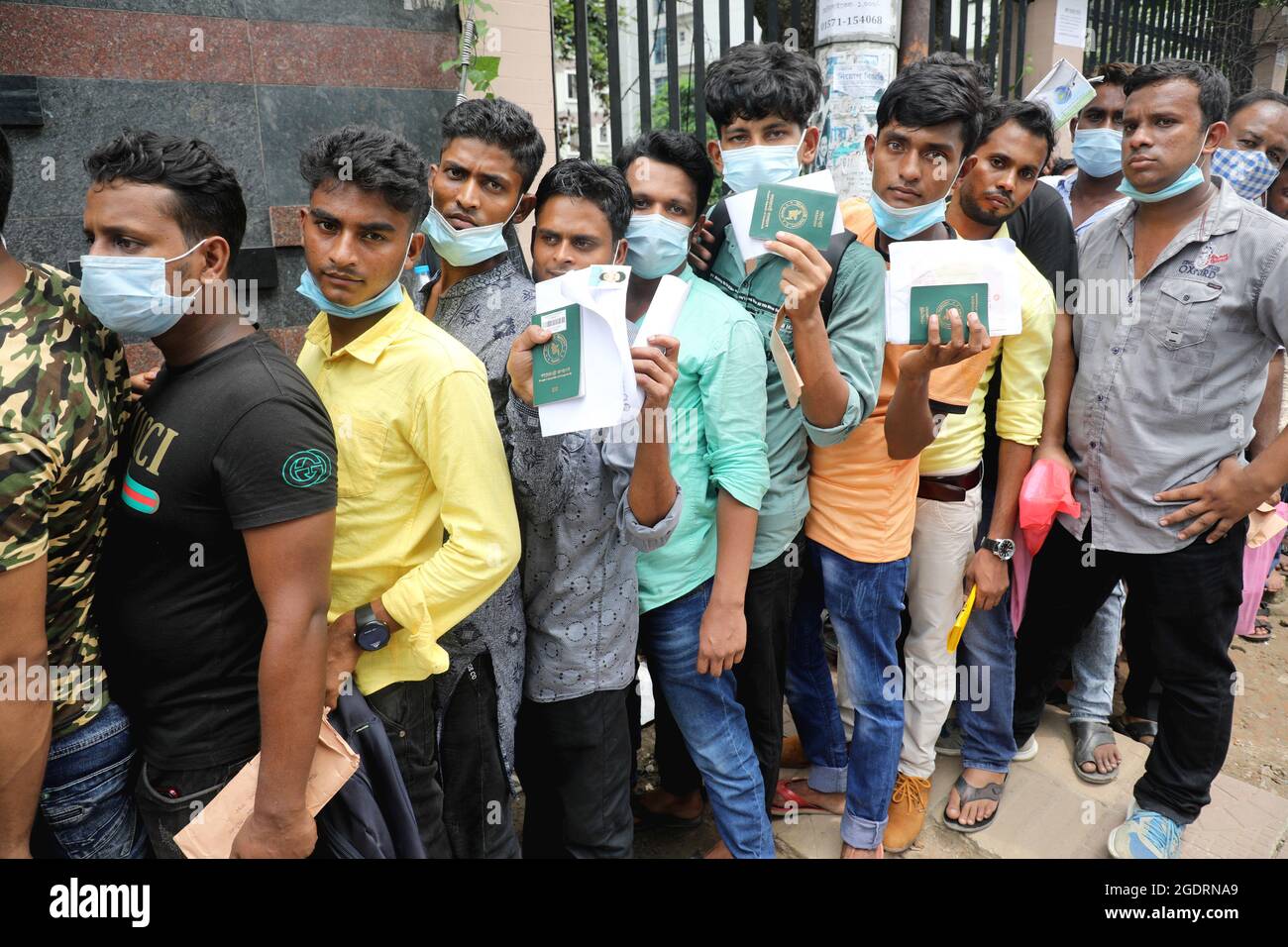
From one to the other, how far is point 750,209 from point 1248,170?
3332 mm

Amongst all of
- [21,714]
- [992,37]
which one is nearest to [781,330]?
[21,714]

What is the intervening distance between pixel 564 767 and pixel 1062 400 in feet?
6.84

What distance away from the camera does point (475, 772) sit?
214 cm

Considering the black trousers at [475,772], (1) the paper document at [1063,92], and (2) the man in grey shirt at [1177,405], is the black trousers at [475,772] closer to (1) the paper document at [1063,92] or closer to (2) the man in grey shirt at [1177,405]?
(2) the man in grey shirt at [1177,405]

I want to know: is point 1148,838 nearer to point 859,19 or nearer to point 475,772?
point 475,772

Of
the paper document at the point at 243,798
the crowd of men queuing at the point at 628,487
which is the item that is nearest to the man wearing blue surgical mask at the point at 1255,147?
the crowd of men queuing at the point at 628,487

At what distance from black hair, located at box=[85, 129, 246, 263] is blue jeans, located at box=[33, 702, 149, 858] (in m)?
A: 0.95

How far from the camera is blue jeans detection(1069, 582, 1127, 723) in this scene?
3562 mm

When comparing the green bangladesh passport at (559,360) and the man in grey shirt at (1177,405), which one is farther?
the man in grey shirt at (1177,405)

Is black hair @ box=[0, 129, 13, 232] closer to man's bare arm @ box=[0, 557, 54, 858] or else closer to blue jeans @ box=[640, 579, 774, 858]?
man's bare arm @ box=[0, 557, 54, 858]

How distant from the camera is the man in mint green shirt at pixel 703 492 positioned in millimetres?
2229

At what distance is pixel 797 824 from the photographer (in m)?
3.13

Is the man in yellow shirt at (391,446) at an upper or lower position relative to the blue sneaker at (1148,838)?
upper

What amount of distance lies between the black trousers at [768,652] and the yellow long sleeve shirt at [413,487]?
96 cm
